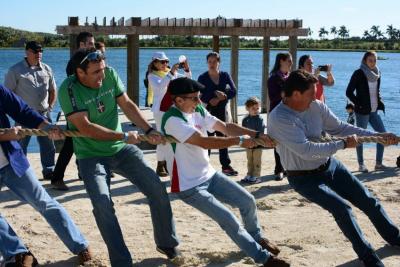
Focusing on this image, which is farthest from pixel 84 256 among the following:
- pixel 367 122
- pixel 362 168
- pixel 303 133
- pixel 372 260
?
pixel 367 122

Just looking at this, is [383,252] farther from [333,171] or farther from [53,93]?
[53,93]

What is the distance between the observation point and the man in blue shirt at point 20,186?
4992 mm

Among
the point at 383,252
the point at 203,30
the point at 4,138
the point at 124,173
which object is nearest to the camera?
the point at 4,138

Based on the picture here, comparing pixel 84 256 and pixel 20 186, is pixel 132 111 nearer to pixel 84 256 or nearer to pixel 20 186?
pixel 20 186

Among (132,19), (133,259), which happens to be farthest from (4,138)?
(132,19)

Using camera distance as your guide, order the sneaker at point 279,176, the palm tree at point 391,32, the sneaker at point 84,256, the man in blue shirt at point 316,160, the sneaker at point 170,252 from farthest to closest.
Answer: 1. the palm tree at point 391,32
2. the sneaker at point 279,176
3. the sneaker at point 170,252
4. the sneaker at point 84,256
5. the man in blue shirt at point 316,160

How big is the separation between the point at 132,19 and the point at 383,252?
29.2ft

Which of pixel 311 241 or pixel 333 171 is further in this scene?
pixel 311 241

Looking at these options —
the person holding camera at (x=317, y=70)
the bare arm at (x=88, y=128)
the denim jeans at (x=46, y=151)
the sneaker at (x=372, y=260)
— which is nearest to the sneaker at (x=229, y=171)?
the person holding camera at (x=317, y=70)

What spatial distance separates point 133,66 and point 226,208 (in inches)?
352

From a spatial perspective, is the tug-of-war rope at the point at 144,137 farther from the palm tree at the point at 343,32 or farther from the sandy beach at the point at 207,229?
the palm tree at the point at 343,32

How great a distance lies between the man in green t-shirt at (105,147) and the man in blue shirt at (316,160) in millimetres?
1058

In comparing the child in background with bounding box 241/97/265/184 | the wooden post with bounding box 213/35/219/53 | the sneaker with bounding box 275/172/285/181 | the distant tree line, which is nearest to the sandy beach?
the sneaker with bounding box 275/172/285/181

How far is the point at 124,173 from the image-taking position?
5.27 m
